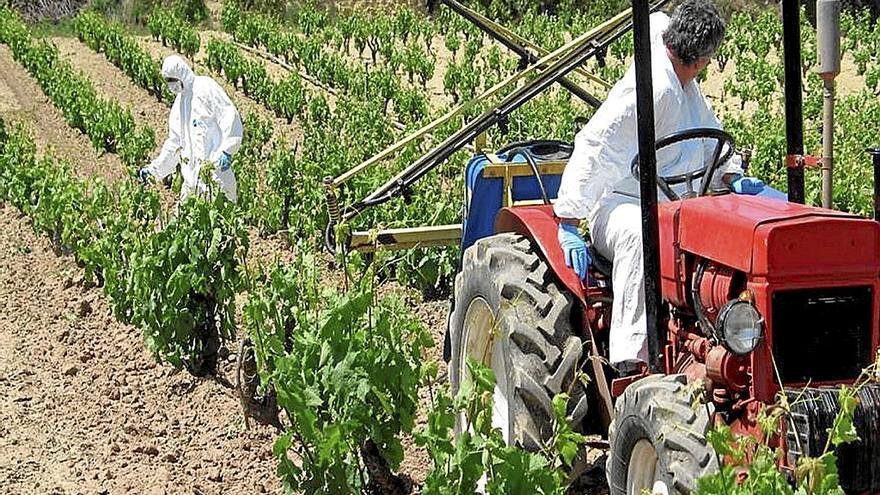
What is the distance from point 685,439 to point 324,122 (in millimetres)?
14466

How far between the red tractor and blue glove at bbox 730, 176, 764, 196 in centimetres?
14

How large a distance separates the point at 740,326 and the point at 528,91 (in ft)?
8.63

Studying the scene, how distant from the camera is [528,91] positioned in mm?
5668

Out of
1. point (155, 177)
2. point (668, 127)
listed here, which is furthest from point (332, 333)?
point (155, 177)

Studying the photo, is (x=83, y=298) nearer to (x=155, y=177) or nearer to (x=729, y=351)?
(x=155, y=177)

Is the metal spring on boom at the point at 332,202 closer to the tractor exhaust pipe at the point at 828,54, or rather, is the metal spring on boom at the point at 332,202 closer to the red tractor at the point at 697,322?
the red tractor at the point at 697,322

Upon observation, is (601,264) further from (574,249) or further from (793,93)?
(793,93)

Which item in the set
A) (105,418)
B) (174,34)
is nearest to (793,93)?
(105,418)

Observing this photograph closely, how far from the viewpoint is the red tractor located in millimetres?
3184

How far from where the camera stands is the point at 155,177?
840 centimetres

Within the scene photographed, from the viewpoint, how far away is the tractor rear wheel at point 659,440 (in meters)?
3.09

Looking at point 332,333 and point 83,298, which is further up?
point 332,333

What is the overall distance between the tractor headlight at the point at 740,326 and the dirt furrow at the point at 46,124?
1038cm

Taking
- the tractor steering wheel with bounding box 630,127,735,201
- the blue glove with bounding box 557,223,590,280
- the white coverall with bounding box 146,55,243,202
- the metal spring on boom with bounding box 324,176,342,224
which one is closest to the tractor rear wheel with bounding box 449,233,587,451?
the blue glove with bounding box 557,223,590,280
